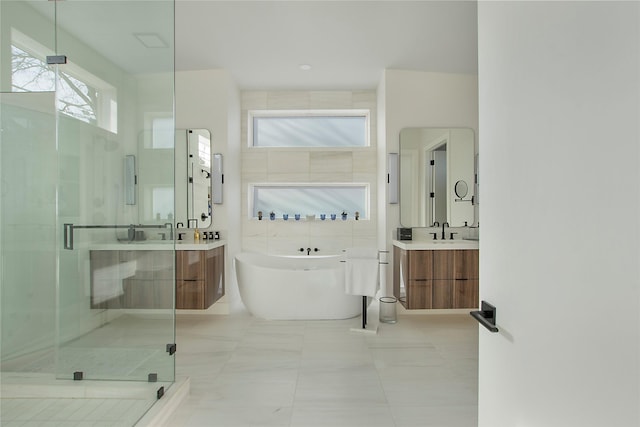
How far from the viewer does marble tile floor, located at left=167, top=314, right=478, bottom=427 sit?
220 cm

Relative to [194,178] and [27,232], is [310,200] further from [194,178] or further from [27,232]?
[27,232]

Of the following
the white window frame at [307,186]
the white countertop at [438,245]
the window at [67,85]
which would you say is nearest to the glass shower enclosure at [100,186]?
the window at [67,85]

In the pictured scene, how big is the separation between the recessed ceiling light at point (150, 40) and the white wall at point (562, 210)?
212 centimetres

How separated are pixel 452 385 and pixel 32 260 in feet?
10.4

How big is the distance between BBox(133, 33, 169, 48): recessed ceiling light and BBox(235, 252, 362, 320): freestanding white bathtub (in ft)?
7.91

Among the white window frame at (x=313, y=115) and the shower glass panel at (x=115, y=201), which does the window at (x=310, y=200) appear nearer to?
the white window frame at (x=313, y=115)

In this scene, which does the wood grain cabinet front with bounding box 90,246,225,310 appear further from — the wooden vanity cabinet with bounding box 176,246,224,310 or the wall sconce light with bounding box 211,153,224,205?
the wall sconce light with bounding box 211,153,224,205

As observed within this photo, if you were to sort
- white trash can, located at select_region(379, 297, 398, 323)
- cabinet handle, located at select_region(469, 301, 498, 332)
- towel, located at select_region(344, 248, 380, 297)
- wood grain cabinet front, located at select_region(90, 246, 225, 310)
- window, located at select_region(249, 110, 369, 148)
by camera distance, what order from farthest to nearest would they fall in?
window, located at select_region(249, 110, 369, 148)
white trash can, located at select_region(379, 297, 398, 323)
towel, located at select_region(344, 248, 380, 297)
wood grain cabinet front, located at select_region(90, 246, 225, 310)
cabinet handle, located at select_region(469, 301, 498, 332)

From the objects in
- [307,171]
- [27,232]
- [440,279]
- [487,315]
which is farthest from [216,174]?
[487,315]

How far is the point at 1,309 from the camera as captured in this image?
8.66 ft

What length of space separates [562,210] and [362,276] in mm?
3107

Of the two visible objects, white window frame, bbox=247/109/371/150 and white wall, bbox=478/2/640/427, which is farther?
white window frame, bbox=247/109/371/150

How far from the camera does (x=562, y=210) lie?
726 mm

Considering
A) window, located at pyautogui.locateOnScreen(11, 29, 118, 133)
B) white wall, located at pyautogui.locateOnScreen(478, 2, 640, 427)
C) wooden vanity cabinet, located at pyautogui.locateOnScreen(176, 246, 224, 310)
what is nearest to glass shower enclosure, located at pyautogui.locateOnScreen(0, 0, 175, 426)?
window, located at pyautogui.locateOnScreen(11, 29, 118, 133)
